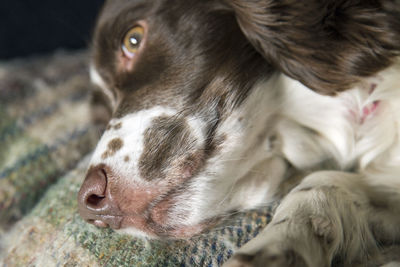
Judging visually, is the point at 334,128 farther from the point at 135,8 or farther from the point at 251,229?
the point at 135,8

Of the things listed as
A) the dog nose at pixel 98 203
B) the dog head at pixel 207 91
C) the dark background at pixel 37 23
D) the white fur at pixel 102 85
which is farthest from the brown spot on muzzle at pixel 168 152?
the dark background at pixel 37 23

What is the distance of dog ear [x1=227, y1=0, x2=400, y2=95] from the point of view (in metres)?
1.14

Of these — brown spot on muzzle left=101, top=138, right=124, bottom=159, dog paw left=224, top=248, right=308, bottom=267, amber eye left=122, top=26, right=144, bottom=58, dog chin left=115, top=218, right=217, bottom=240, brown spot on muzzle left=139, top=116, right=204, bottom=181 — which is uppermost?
amber eye left=122, top=26, right=144, bottom=58

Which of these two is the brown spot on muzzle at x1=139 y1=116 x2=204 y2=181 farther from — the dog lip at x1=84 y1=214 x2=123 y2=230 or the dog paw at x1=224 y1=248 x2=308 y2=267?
the dog paw at x1=224 y1=248 x2=308 y2=267

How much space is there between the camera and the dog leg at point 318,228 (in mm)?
960

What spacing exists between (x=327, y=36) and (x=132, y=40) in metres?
0.64

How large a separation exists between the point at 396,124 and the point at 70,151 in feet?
4.47

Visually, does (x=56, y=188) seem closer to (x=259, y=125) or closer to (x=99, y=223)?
(x=99, y=223)

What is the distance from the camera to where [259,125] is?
1.37 meters

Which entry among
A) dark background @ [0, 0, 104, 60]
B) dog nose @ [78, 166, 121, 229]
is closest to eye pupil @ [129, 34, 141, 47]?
dog nose @ [78, 166, 121, 229]

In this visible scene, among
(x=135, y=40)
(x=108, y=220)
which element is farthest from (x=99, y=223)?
(x=135, y=40)

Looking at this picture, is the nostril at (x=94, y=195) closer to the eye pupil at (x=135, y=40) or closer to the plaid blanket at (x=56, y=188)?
the plaid blanket at (x=56, y=188)

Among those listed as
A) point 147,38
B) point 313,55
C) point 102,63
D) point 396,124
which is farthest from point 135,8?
point 396,124

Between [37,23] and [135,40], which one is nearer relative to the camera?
[135,40]
